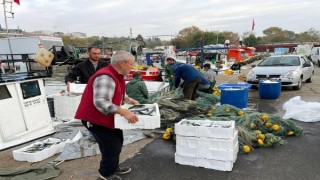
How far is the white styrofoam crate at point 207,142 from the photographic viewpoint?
11.9 feet

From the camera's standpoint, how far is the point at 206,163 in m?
3.86

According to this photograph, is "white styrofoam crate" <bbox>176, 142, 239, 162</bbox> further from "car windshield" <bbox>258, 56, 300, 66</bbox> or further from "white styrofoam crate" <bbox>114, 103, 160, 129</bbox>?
"car windshield" <bbox>258, 56, 300, 66</bbox>

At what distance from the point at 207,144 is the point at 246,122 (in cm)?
167

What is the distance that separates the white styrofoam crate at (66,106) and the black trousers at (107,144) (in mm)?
4064

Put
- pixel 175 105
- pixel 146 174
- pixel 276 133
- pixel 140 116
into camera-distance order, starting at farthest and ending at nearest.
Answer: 1. pixel 175 105
2. pixel 276 133
3. pixel 146 174
4. pixel 140 116

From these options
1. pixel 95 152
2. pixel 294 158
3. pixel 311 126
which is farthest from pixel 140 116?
pixel 311 126

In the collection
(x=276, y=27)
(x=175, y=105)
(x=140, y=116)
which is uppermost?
(x=276, y=27)

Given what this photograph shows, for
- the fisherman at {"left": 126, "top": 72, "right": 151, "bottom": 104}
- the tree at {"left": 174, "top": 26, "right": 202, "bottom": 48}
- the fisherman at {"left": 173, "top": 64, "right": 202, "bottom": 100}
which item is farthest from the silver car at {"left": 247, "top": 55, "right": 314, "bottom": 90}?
the tree at {"left": 174, "top": 26, "right": 202, "bottom": 48}

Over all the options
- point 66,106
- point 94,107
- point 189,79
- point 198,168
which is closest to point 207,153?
point 198,168

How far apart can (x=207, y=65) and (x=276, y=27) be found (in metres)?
98.8

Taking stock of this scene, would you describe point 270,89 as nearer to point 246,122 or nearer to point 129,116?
point 246,122

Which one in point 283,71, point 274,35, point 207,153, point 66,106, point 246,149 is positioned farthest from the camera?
point 274,35

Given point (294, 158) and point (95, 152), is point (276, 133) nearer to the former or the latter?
point (294, 158)

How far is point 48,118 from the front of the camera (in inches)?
245
